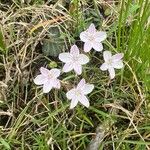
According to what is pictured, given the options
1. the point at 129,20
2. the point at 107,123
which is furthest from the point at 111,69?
the point at 129,20

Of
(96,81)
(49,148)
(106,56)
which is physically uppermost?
(106,56)

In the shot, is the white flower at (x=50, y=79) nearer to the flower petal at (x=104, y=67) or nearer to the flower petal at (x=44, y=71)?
the flower petal at (x=44, y=71)

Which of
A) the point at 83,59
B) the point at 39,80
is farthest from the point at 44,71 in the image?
the point at 83,59

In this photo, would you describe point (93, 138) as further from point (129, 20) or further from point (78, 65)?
point (129, 20)

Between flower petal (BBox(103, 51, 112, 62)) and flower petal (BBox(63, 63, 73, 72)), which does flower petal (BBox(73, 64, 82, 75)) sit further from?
flower petal (BBox(103, 51, 112, 62))

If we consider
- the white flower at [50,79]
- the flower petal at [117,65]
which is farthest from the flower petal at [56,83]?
the flower petal at [117,65]
